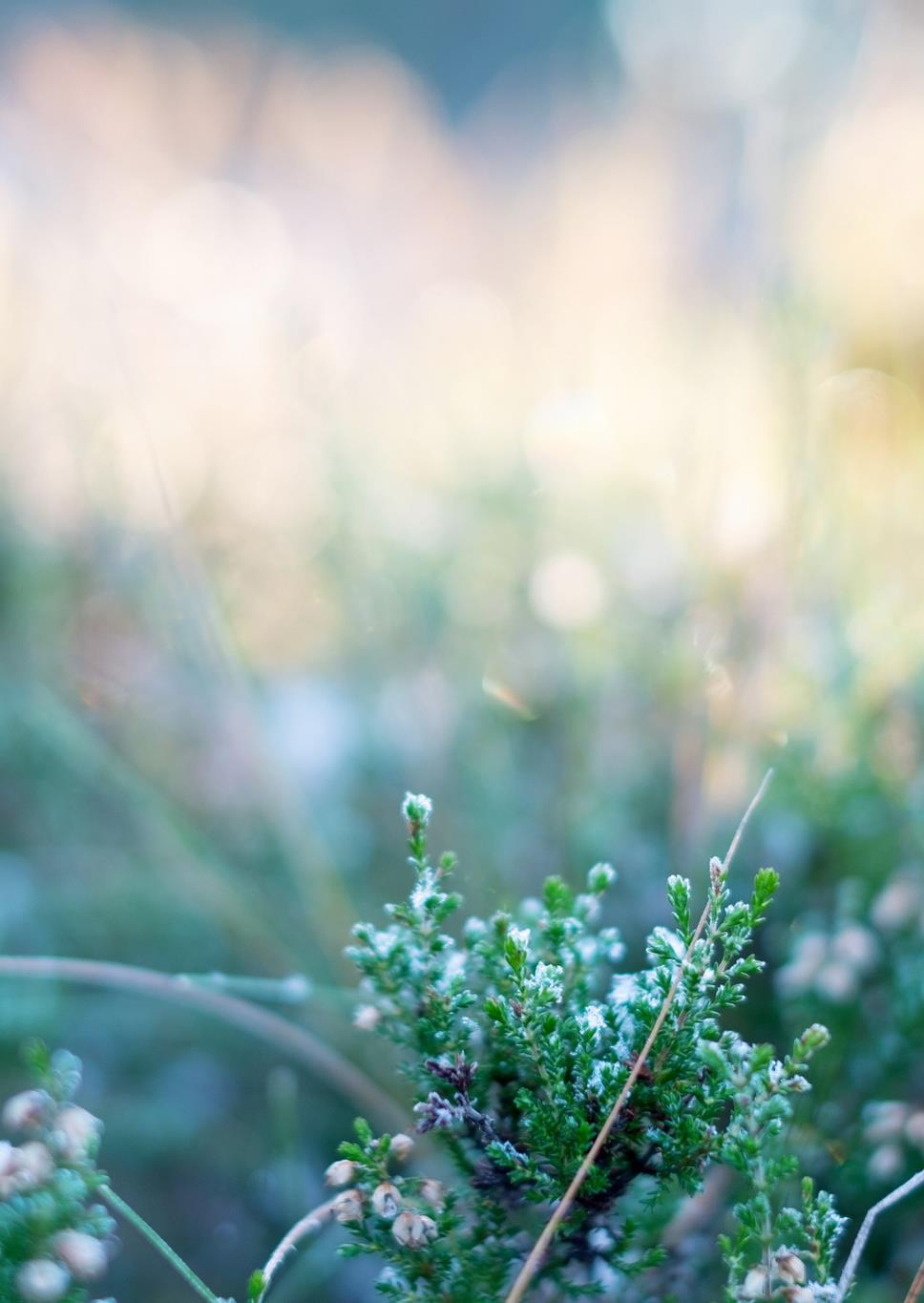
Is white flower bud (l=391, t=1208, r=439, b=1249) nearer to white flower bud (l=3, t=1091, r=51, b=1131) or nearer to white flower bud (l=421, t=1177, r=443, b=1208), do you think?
white flower bud (l=421, t=1177, r=443, b=1208)

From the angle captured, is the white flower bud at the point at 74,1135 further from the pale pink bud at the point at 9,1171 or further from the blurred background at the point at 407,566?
the blurred background at the point at 407,566

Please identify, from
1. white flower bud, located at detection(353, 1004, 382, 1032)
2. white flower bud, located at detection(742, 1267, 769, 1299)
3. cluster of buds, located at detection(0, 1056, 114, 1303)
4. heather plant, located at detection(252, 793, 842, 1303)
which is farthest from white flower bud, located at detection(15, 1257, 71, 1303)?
white flower bud, located at detection(742, 1267, 769, 1299)

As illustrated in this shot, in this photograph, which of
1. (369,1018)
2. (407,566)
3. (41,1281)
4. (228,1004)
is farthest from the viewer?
(407,566)

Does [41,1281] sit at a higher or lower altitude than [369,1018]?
lower

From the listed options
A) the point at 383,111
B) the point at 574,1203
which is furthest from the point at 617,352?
the point at 574,1203

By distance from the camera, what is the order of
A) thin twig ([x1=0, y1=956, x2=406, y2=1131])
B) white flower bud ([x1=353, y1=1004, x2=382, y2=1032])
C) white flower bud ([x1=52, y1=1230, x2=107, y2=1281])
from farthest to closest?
1. thin twig ([x1=0, y1=956, x2=406, y2=1131])
2. white flower bud ([x1=353, y1=1004, x2=382, y2=1032])
3. white flower bud ([x1=52, y1=1230, x2=107, y2=1281])

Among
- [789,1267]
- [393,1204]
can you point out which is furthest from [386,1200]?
[789,1267]

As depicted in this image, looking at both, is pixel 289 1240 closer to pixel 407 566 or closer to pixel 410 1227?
pixel 410 1227
